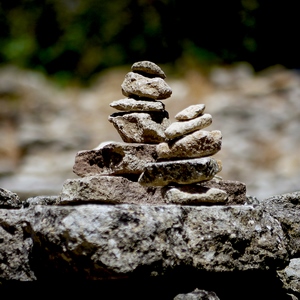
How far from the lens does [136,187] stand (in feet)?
11.5

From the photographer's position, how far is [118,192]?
346 centimetres

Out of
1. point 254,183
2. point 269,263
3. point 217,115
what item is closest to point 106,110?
point 217,115

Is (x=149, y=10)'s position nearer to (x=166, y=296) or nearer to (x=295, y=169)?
(x=295, y=169)

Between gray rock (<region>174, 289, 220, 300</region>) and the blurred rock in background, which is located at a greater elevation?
the blurred rock in background

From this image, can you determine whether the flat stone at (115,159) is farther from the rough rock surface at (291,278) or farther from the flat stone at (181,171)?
the rough rock surface at (291,278)

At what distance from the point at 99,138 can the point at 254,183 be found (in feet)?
10.00

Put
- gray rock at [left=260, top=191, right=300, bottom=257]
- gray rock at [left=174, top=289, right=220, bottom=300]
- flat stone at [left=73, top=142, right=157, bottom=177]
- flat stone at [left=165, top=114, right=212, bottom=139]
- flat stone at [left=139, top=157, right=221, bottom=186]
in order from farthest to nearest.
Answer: gray rock at [left=260, top=191, right=300, bottom=257] → flat stone at [left=73, top=142, right=157, bottom=177] → flat stone at [left=165, top=114, right=212, bottom=139] → flat stone at [left=139, top=157, right=221, bottom=186] → gray rock at [left=174, top=289, right=220, bottom=300]

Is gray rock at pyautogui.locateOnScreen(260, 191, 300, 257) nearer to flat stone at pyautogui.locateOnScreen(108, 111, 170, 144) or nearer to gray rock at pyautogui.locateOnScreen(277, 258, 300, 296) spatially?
gray rock at pyautogui.locateOnScreen(277, 258, 300, 296)

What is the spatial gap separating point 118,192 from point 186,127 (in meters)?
0.52

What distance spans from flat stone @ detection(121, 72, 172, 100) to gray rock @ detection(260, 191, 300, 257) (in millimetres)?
945

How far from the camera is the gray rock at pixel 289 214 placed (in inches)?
149

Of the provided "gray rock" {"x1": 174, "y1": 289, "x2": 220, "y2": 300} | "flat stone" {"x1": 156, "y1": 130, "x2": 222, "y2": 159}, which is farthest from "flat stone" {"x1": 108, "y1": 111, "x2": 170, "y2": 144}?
"gray rock" {"x1": 174, "y1": 289, "x2": 220, "y2": 300}

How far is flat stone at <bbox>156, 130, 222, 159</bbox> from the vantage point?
3365 mm

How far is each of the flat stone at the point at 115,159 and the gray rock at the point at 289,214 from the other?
0.83 m
